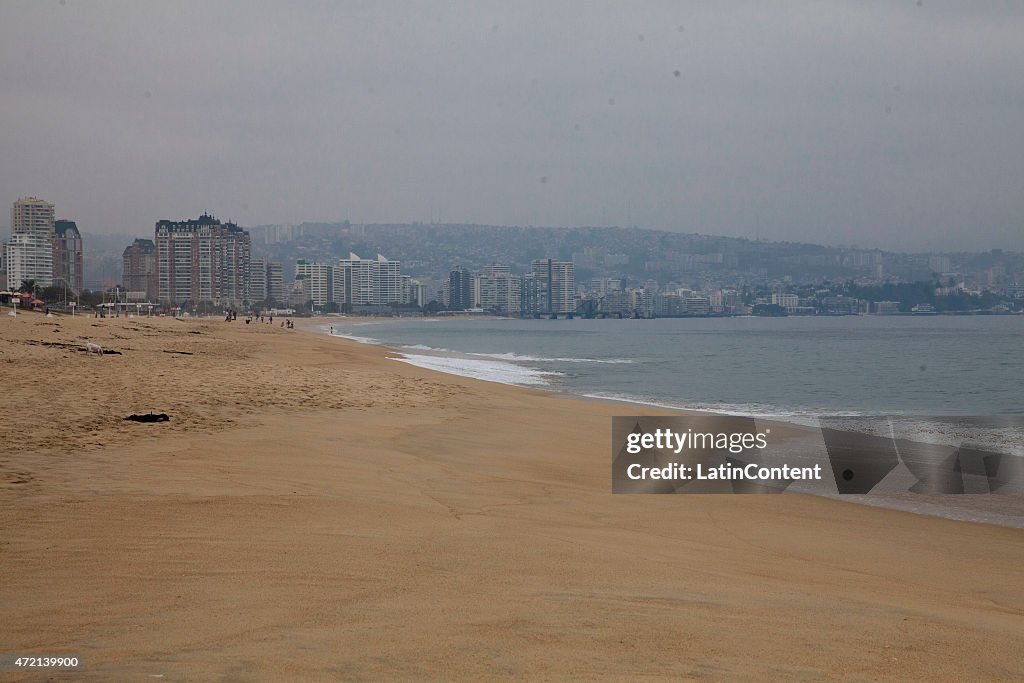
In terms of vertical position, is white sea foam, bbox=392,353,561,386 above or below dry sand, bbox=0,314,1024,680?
below

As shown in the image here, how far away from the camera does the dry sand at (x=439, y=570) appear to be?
3.96m

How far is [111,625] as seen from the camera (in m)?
4.12

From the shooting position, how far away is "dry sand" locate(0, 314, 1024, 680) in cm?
396

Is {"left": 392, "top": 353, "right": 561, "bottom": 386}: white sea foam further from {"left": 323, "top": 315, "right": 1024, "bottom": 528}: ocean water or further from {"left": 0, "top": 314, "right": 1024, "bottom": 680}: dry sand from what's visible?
{"left": 0, "top": 314, "right": 1024, "bottom": 680}: dry sand

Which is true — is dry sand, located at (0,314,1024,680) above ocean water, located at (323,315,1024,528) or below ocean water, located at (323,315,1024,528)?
above

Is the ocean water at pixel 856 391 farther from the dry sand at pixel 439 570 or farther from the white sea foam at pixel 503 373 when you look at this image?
the dry sand at pixel 439 570

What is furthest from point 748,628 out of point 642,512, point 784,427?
point 784,427

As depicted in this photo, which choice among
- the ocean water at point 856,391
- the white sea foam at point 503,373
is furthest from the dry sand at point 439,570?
the white sea foam at point 503,373

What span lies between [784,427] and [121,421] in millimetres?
12283

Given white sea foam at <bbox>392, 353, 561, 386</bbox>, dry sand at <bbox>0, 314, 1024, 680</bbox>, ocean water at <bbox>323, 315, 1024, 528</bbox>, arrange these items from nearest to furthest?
1. dry sand at <bbox>0, 314, 1024, 680</bbox>
2. ocean water at <bbox>323, 315, 1024, 528</bbox>
3. white sea foam at <bbox>392, 353, 561, 386</bbox>

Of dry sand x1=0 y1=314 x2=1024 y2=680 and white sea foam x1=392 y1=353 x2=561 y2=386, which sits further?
white sea foam x1=392 y1=353 x2=561 y2=386

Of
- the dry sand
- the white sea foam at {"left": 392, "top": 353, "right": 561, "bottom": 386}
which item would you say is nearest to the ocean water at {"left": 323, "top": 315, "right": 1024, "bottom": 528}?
the white sea foam at {"left": 392, "top": 353, "right": 561, "bottom": 386}

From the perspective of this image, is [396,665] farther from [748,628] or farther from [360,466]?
[360,466]

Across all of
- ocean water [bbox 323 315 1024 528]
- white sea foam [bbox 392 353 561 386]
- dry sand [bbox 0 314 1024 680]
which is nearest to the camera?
dry sand [bbox 0 314 1024 680]
